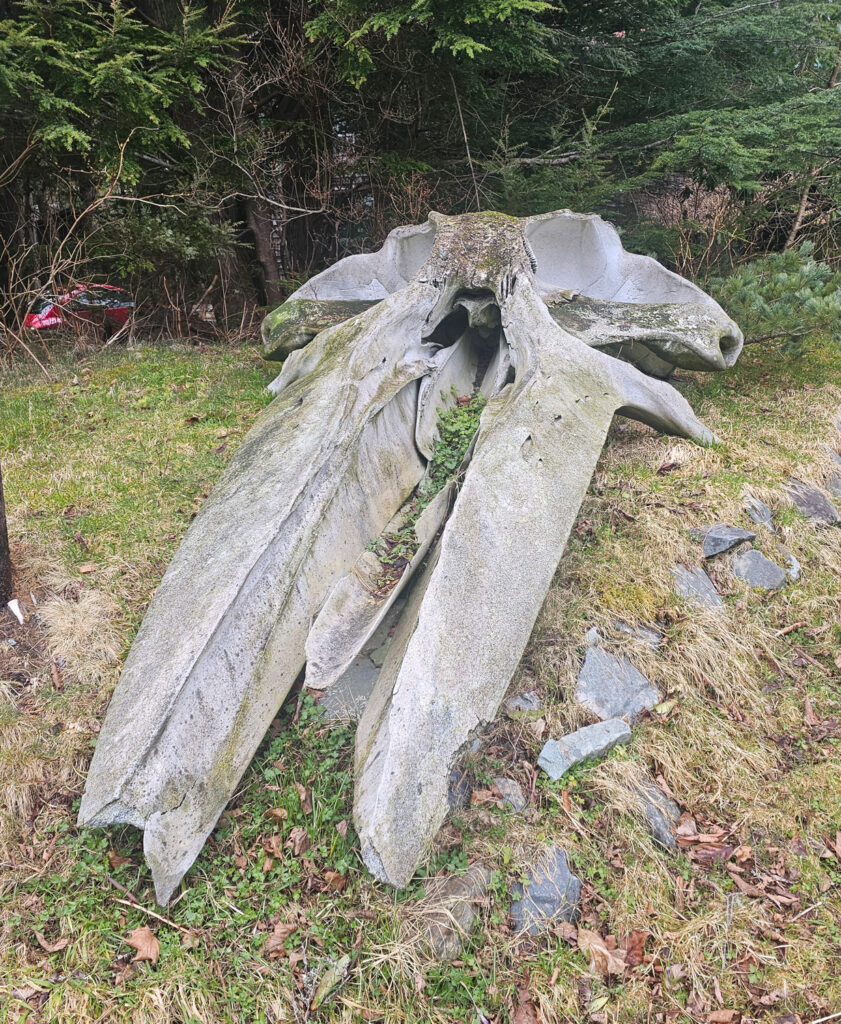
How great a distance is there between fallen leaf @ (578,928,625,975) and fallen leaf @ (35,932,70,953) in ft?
5.51

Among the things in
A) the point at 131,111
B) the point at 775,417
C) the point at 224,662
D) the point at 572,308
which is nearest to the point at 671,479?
the point at 572,308

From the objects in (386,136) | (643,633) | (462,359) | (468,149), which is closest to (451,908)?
(643,633)

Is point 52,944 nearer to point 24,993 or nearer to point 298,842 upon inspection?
point 24,993

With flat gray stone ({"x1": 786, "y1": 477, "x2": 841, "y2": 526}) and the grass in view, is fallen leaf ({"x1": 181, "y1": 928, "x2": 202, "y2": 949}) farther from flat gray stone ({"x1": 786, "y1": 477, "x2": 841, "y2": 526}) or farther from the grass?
flat gray stone ({"x1": 786, "y1": 477, "x2": 841, "y2": 526})

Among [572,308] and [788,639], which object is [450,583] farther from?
[572,308]

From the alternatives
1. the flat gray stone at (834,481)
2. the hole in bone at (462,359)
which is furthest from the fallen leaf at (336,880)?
the flat gray stone at (834,481)

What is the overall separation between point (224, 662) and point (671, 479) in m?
3.23

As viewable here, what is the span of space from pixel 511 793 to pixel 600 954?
630mm

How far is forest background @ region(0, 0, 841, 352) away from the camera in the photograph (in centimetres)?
638

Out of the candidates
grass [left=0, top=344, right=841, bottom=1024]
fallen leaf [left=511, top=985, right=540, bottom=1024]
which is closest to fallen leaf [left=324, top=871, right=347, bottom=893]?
grass [left=0, top=344, right=841, bottom=1024]

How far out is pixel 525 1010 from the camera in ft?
7.75

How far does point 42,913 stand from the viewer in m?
2.54

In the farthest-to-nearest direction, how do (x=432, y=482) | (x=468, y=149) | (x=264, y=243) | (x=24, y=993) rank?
(x=264, y=243), (x=468, y=149), (x=432, y=482), (x=24, y=993)

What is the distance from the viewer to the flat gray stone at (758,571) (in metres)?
4.18
